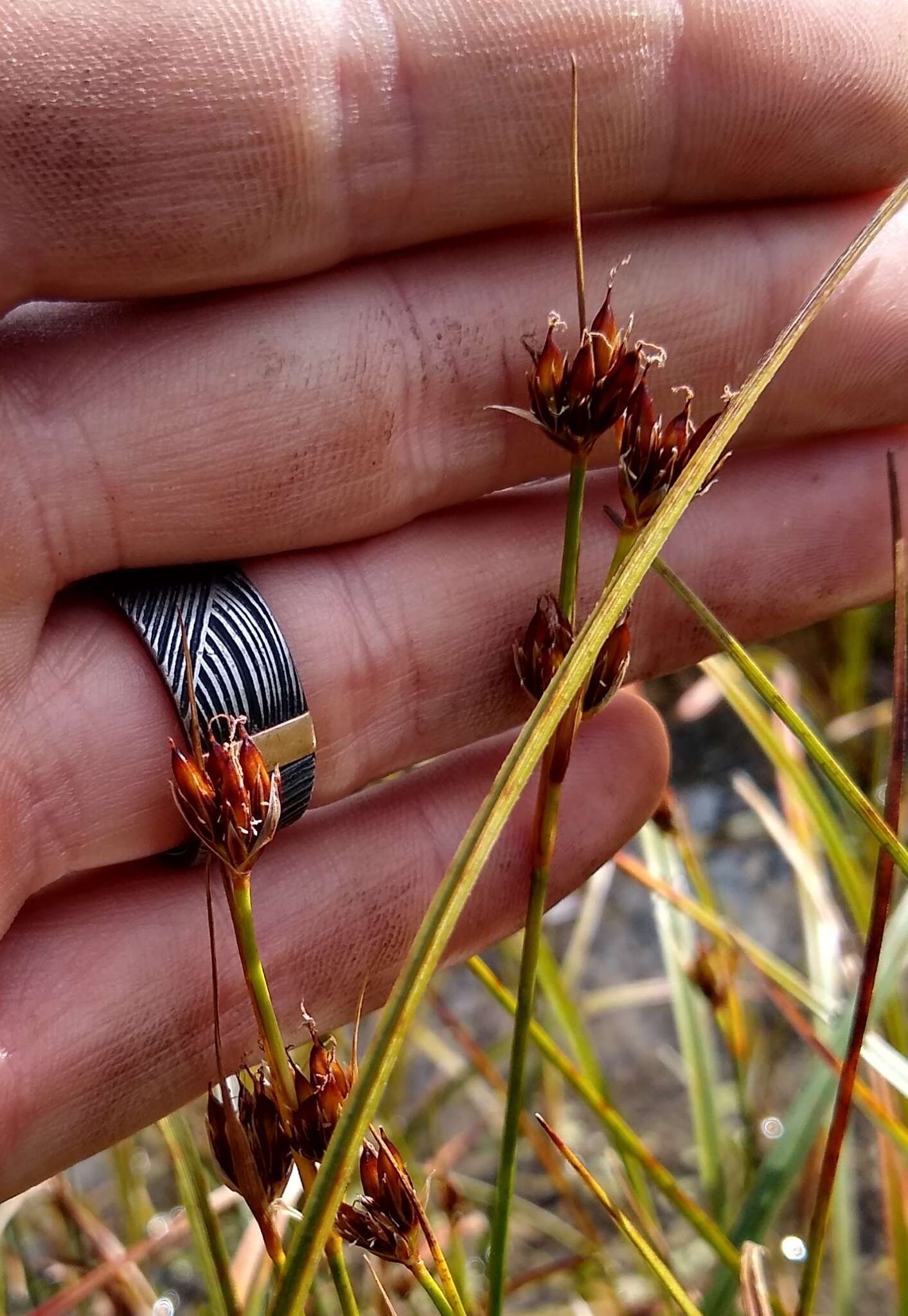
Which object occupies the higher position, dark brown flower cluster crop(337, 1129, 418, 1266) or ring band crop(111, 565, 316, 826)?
ring band crop(111, 565, 316, 826)

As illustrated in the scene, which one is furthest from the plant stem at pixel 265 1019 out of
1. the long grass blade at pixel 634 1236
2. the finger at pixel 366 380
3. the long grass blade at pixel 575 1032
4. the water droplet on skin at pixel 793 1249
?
the water droplet on skin at pixel 793 1249

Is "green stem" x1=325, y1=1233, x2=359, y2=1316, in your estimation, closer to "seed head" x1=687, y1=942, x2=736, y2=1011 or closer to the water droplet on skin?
"seed head" x1=687, y1=942, x2=736, y2=1011

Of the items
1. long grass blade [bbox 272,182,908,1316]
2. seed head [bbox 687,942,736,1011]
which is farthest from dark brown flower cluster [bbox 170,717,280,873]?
seed head [bbox 687,942,736,1011]

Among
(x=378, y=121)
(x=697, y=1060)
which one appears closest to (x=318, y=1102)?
(x=378, y=121)

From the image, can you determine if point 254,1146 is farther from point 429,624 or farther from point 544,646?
point 429,624

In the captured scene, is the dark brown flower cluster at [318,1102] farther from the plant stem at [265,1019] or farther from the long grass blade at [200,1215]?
the long grass blade at [200,1215]

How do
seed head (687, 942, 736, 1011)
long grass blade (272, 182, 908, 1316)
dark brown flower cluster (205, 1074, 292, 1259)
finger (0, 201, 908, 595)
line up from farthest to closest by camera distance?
1. seed head (687, 942, 736, 1011)
2. finger (0, 201, 908, 595)
3. dark brown flower cluster (205, 1074, 292, 1259)
4. long grass blade (272, 182, 908, 1316)

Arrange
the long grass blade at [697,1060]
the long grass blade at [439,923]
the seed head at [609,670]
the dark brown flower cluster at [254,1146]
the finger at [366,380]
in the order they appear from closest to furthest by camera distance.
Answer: the long grass blade at [439,923] → the dark brown flower cluster at [254,1146] → the seed head at [609,670] → the finger at [366,380] → the long grass blade at [697,1060]
